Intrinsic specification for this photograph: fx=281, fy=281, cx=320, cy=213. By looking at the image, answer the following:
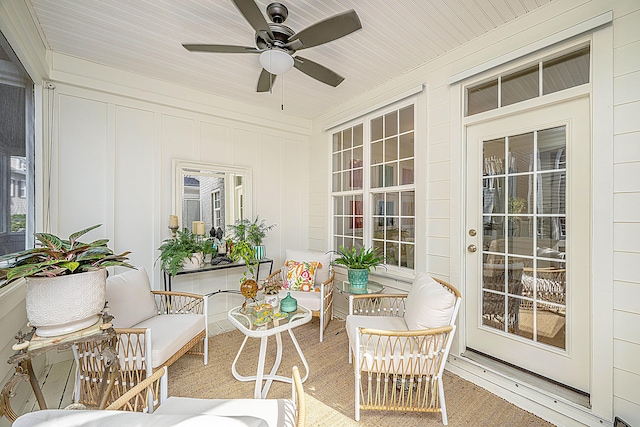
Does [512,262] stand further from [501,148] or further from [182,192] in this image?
[182,192]

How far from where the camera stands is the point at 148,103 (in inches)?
123

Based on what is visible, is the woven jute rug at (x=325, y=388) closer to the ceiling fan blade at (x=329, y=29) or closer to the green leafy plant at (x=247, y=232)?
the green leafy plant at (x=247, y=232)

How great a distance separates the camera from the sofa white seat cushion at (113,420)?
2.33 feet

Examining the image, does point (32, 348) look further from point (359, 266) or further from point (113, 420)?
point (359, 266)

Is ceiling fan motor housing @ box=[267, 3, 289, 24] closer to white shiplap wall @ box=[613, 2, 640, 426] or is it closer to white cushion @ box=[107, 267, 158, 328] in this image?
white shiplap wall @ box=[613, 2, 640, 426]

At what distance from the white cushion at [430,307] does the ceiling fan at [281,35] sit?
1.79 meters

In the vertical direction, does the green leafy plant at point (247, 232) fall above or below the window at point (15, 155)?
below

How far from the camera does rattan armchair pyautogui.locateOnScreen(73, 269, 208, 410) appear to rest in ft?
6.07

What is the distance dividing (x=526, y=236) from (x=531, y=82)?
3.83 ft

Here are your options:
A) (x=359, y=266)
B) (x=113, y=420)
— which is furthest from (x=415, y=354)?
(x=113, y=420)

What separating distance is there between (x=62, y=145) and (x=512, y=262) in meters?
4.18

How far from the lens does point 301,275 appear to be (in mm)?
3252

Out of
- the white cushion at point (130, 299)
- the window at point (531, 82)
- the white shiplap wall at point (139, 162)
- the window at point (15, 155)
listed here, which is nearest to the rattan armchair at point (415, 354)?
the window at point (531, 82)

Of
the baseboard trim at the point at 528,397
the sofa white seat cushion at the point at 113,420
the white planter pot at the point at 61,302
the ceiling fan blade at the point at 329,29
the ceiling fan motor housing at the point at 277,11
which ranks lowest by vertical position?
the baseboard trim at the point at 528,397
